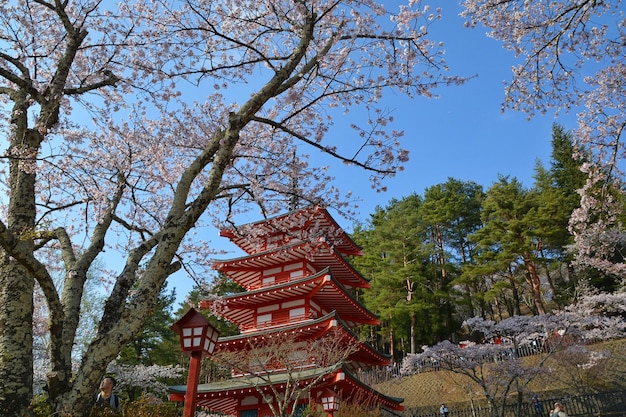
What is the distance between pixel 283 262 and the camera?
15883mm

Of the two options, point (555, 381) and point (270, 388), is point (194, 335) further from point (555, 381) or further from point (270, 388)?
point (555, 381)

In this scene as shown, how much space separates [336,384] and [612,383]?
12715 mm

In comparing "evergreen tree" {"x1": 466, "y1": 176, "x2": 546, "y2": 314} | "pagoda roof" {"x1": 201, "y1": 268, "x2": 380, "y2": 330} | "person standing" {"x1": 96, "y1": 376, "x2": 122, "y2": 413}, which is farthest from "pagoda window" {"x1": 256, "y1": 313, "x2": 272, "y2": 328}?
"evergreen tree" {"x1": 466, "y1": 176, "x2": 546, "y2": 314}

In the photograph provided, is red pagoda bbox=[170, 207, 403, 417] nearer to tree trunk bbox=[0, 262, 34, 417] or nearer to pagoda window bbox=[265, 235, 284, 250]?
pagoda window bbox=[265, 235, 284, 250]

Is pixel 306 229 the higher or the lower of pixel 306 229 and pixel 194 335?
the higher

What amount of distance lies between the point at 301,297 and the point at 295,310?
1.56ft

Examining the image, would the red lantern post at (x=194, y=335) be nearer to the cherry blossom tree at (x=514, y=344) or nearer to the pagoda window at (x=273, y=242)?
the pagoda window at (x=273, y=242)

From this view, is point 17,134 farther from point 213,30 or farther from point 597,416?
point 597,416

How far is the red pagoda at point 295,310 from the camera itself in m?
12.5

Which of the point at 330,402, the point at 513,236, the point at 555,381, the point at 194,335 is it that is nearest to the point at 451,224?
the point at 513,236

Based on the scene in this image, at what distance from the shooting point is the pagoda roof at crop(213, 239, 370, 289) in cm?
1505

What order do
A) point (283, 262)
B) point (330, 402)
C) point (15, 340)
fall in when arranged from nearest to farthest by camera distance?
point (15, 340) → point (330, 402) → point (283, 262)

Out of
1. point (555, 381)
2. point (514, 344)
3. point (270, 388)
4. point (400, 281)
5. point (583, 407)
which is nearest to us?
point (270, 388)

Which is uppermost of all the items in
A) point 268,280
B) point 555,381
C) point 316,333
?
point 268,280
